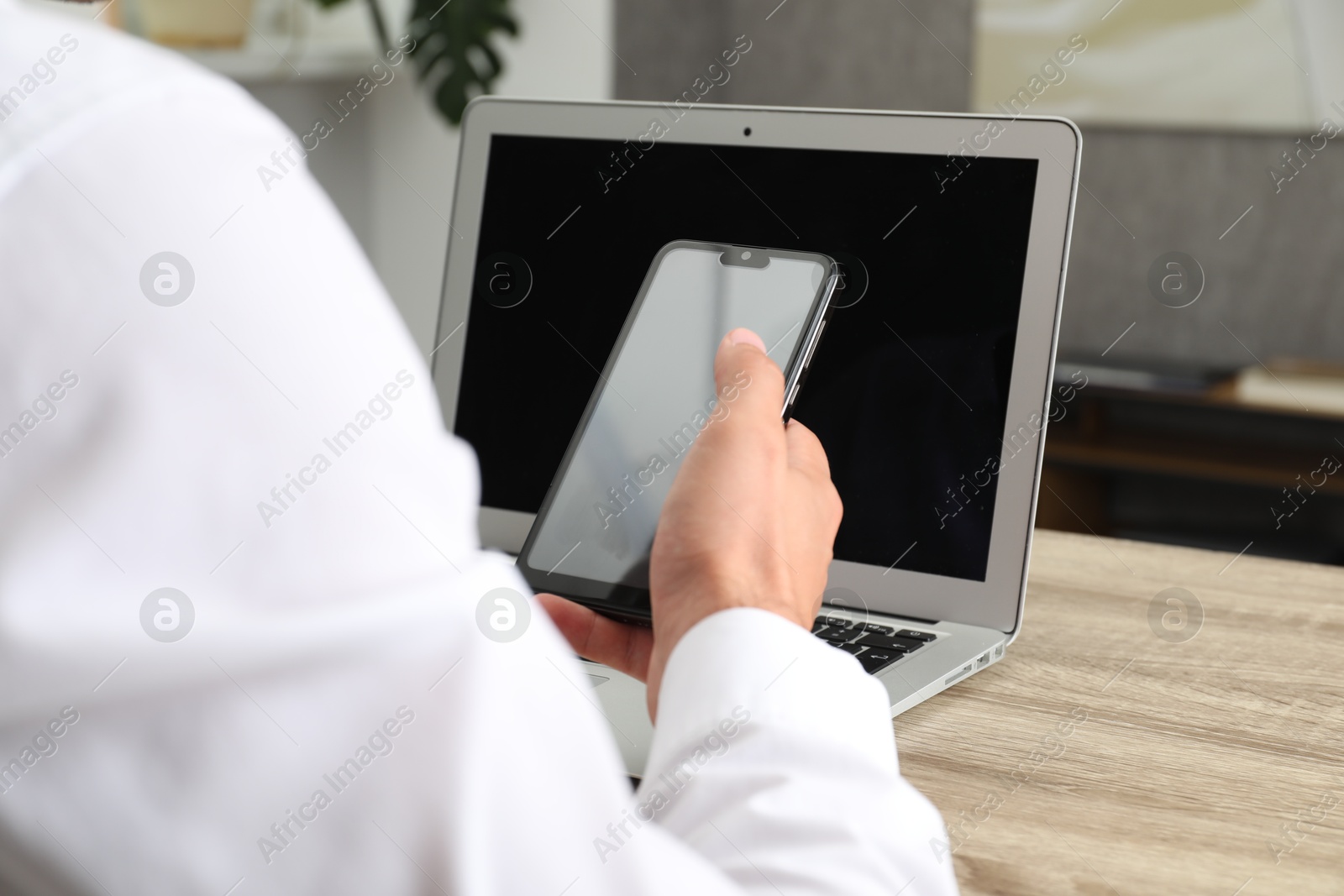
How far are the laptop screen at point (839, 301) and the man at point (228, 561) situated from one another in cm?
46

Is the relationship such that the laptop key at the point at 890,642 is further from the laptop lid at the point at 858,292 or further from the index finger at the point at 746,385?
the index finger at the point at 746,385

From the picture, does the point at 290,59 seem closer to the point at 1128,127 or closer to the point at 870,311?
the point at 1128,127

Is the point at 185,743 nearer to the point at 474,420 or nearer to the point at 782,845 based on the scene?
the point at 782,845

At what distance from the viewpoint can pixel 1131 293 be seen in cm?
247

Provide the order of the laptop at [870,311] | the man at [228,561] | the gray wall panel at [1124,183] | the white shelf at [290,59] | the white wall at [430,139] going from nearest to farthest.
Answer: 1. the man at [228,561]
2. the laptop at [870,311]
3. the white shelf at [290,59]
4. the gray wall panel at [1124,183]
5. the white wall at [430,139]

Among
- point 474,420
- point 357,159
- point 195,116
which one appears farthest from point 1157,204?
point 195,116

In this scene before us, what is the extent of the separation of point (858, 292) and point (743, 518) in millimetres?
291

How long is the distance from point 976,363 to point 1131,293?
1.99m

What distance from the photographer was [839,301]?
2.33ft

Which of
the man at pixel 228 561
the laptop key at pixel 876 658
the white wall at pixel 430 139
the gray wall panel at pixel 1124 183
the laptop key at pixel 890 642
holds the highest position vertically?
the man at pixel 228 561

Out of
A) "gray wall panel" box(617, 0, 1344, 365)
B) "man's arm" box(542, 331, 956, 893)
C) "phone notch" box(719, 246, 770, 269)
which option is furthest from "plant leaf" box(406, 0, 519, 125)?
"man's arm" box(542, 331, 956, 893)

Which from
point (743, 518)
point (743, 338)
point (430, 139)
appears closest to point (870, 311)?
point (743, 338)

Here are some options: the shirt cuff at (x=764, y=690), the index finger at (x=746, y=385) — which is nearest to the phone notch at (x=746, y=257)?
the index finger at (x=746, y=385)

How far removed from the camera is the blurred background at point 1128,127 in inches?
86.2
